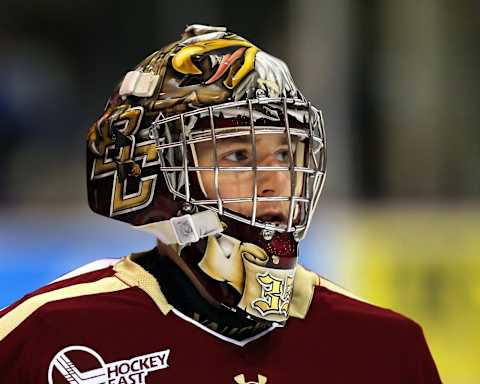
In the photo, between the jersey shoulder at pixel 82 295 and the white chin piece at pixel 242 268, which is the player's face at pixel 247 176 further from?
the jersey shoulder at pixel 82 295

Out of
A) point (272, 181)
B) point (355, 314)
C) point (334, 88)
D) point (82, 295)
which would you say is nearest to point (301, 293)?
point (355, 314)

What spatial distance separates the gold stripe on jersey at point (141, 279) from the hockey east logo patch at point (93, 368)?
108 millimetres

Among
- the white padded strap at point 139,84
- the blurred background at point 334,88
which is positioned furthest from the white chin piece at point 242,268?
the blurred background at point 334,88

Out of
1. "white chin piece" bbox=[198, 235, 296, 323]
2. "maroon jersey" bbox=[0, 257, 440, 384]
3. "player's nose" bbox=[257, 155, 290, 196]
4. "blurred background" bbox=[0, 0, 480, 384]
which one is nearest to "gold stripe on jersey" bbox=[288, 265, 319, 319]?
"maroon jersey" bbox=[0, 257, 440, 384]

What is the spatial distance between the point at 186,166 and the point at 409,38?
8.28ft

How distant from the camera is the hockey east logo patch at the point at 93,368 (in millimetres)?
1891

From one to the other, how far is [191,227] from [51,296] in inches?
10.9

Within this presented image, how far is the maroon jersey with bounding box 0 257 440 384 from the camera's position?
6.26 ft

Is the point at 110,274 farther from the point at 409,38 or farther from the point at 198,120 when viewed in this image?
the point at 409,38

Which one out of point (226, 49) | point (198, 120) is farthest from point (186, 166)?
point (226, 49)

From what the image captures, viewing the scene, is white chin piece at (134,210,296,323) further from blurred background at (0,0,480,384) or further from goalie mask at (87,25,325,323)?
blurred background at (0,0,480,384)

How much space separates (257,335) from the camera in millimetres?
2018

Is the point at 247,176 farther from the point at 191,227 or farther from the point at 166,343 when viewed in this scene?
the point at 166,343

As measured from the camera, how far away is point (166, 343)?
1956 mm
